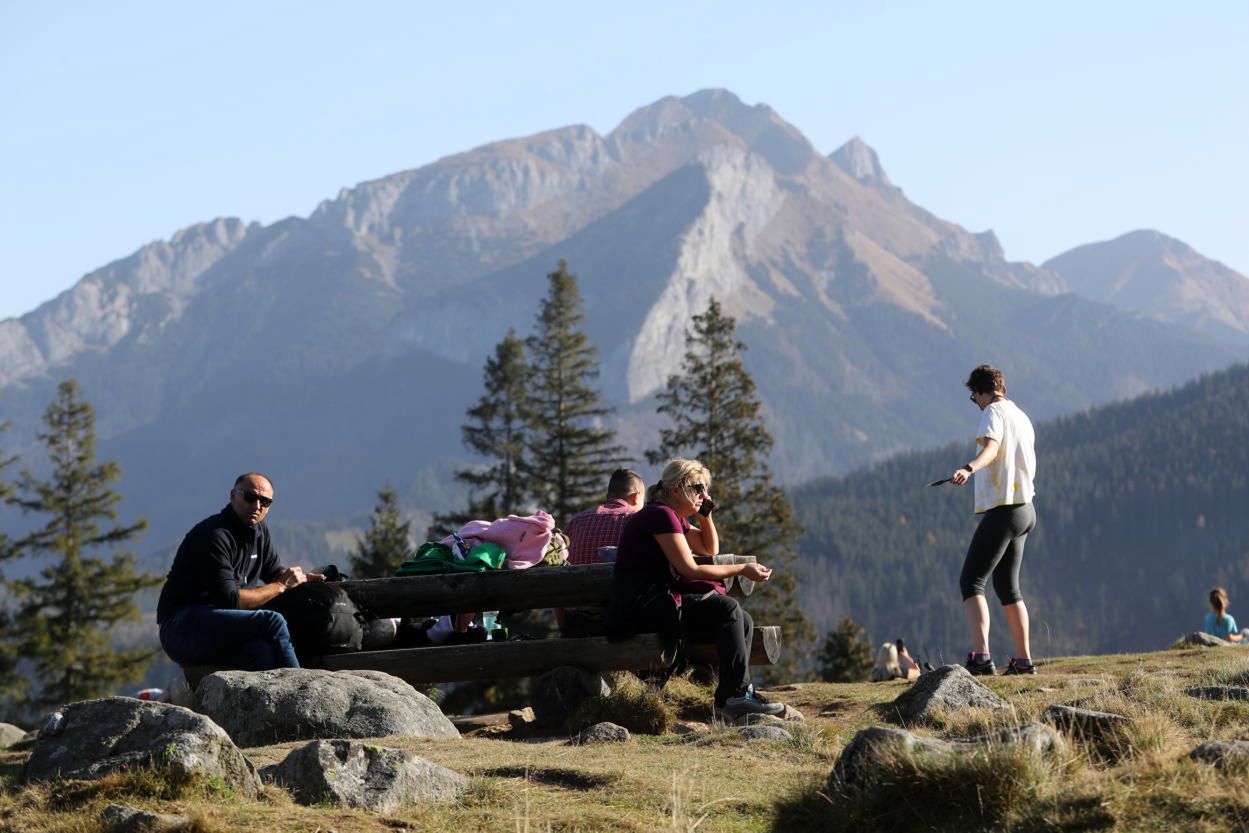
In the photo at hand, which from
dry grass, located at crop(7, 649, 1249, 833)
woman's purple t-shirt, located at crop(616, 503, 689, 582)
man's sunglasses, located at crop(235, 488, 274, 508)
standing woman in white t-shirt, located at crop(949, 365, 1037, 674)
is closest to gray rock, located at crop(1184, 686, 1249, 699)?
dry grass, located at crop(7, 649, 1249, 833)

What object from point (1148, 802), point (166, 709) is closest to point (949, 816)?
point (1148, 802)

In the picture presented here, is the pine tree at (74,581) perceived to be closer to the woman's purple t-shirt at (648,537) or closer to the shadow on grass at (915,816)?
the woman's purple t-shirt at (648,537)

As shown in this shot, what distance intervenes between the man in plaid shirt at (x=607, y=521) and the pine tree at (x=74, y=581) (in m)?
31.5

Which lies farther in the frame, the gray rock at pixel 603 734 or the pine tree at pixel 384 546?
the pine tree at pixel 384 546

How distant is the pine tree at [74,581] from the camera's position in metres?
41.9

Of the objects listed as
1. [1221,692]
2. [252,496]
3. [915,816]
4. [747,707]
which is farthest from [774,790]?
[252,496]

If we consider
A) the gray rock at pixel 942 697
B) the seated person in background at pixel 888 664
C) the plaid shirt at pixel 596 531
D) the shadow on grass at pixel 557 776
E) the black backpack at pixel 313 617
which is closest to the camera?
the shadow on grass at pixel 557 776

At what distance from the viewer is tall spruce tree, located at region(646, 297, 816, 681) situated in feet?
138

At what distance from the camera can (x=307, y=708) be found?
893 cm

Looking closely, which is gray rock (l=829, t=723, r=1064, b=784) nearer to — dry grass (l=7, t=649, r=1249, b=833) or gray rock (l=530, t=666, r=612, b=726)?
dry grass (l=7, t=649, r=1249, b=833)

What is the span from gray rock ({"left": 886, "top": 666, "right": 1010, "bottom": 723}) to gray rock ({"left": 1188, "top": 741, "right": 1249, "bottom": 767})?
8.62 feet

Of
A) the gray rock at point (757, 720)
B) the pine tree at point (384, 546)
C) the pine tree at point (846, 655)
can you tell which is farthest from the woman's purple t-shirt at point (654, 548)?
the pine tree at point (846, 655)

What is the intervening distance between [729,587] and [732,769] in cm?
389

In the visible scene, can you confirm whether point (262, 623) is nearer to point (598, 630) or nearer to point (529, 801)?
point (598, 630)
